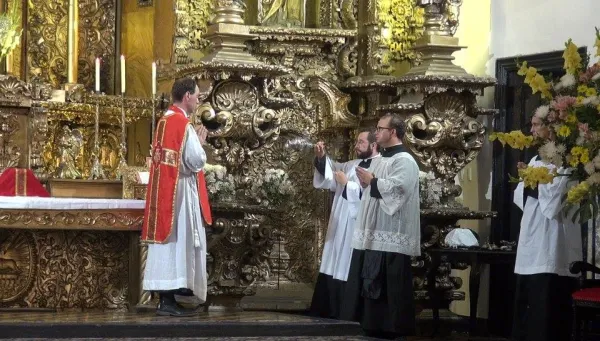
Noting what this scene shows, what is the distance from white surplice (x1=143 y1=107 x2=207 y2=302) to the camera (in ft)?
32.3

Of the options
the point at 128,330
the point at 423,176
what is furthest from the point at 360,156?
the point at 128,330

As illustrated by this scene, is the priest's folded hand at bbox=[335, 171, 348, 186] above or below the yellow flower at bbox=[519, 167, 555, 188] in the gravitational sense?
below

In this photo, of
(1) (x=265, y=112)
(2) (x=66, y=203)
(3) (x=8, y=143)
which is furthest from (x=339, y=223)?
(3) (x=8, y=143)

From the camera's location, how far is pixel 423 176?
12430 mm

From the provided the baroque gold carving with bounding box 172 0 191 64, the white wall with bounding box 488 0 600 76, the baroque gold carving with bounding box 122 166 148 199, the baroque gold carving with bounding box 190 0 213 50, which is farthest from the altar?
the white wall with bounding box 488 0 600 76

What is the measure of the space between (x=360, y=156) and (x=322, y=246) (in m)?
1.41

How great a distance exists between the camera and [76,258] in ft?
36.0

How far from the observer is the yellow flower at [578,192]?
30.5 feet

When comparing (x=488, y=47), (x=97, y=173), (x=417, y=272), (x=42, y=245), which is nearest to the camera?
(x=42, y=245)

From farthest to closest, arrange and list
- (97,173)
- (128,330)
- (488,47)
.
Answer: (488,47)
(97,173)
(128,330)

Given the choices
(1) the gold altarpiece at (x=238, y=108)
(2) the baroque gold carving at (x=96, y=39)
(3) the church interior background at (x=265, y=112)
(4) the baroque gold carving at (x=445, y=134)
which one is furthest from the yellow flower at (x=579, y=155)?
(2) the baroque gold carving at (x=96, y=39)

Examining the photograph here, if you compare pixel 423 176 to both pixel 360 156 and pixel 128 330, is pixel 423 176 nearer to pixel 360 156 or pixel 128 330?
pixel 360 156

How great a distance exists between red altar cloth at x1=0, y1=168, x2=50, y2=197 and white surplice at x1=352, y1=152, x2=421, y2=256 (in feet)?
8.19

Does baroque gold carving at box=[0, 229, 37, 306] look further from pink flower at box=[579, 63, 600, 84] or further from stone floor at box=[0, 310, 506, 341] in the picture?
pink flower at box=[579, 63, 600, 84]
